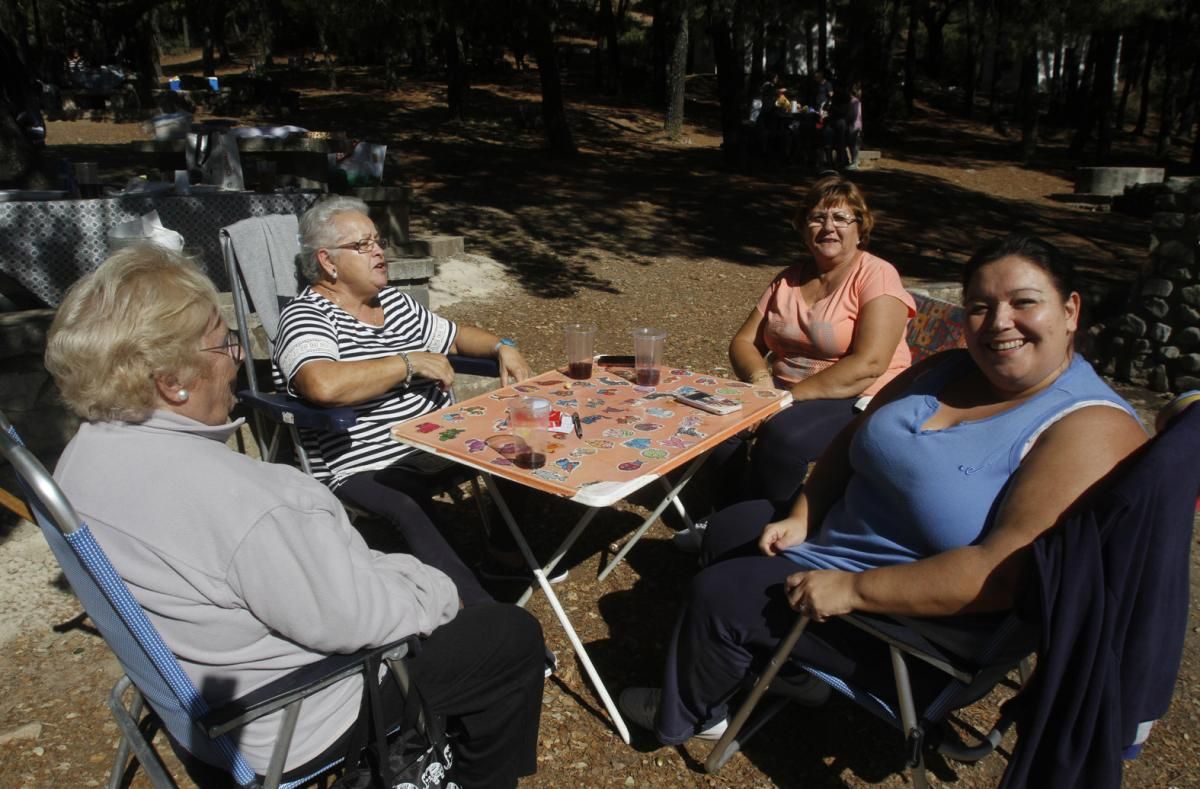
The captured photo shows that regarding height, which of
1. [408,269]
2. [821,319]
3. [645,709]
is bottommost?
[645,709]

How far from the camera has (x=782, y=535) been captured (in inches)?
95.8

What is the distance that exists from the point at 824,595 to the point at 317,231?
2.10 metres

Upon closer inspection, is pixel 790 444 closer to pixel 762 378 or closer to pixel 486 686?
pixel 762 378

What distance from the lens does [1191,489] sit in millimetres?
1598

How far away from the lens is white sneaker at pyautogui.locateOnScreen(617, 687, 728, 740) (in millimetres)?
2422

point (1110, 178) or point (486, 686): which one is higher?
point (1110, 178)

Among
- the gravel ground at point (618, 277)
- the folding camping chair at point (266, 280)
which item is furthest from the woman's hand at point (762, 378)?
the folding camping chair at point (266, 280)

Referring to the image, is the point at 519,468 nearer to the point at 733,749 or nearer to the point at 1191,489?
the point at 733,749

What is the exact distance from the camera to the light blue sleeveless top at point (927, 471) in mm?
1908

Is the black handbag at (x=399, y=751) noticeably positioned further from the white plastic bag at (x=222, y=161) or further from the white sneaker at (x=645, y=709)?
the white plastic bag at (x=222, y=161)

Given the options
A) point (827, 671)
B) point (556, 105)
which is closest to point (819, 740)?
point (827, 671)

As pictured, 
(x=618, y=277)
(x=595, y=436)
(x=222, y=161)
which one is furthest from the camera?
(x=618, y=277)

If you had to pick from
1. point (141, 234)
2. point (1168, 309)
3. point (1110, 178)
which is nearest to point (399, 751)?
point (141, 234)

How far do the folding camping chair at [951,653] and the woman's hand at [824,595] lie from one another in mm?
30
